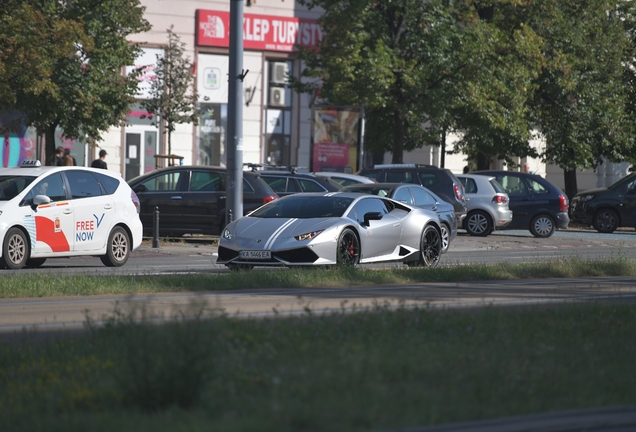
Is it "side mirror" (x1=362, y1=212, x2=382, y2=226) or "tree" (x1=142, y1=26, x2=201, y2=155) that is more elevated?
"tree" (x1=142, y1=26, x2=201, y2=155)

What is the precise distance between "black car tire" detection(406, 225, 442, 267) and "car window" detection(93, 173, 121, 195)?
5.05 meters

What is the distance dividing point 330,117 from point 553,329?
27.0 meters

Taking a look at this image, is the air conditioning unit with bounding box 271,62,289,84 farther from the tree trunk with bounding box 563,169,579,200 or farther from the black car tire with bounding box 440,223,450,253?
the black car tire with bounding box 440,223,450,253

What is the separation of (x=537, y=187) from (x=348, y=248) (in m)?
14.0

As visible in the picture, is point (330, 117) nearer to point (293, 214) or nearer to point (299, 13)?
point (299, 13)

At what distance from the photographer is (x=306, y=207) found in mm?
16781

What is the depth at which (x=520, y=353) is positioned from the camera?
7.46 m

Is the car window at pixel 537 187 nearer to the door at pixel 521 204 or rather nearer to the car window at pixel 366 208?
the door at pixel 521 204

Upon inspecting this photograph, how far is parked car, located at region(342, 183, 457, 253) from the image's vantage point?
71.2 ft

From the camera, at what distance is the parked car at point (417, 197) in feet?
71.2

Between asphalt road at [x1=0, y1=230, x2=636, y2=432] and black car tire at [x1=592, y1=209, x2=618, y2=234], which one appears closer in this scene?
asphalt road at [x1=0, y1=230, x2=636, y2=432]

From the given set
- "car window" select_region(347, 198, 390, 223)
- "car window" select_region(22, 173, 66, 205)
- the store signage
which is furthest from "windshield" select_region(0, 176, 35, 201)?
the store signage

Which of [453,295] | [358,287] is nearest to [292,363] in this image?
[453,295]

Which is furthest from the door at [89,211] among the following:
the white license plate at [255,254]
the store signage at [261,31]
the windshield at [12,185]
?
the store signage at [261,31]
